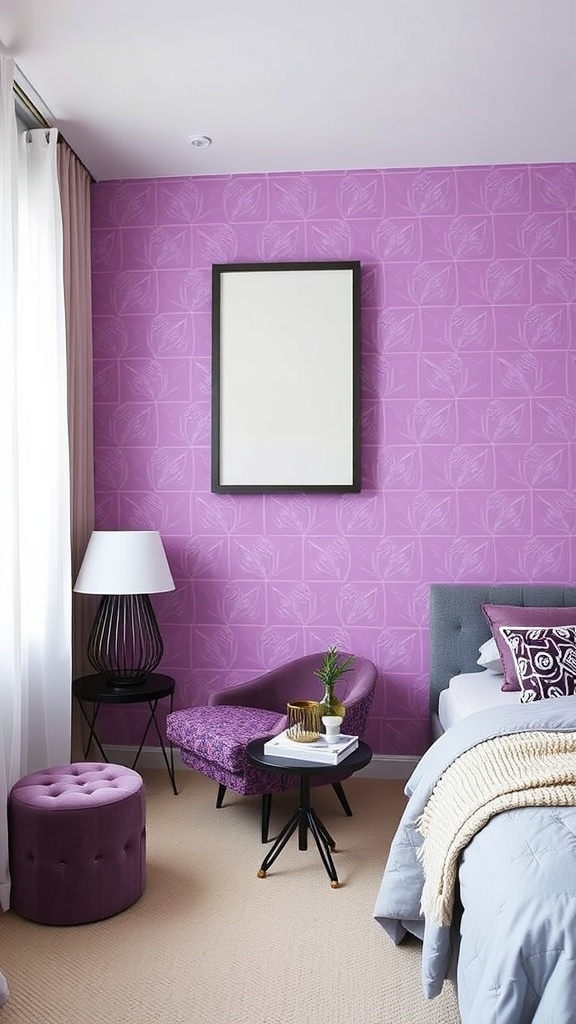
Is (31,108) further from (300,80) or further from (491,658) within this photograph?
(491,658)

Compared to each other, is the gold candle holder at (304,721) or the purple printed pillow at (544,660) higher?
the purple printed pillow at (544,660)

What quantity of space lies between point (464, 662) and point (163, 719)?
148cm

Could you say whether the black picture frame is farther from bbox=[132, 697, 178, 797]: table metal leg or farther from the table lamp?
bbox=[132, 697, 178, 797]: table metal leg

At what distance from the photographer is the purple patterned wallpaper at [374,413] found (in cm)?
406

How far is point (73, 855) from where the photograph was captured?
2.66 meters

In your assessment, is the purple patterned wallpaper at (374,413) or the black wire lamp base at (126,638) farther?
the purple patterned wallpaper at (374,413)

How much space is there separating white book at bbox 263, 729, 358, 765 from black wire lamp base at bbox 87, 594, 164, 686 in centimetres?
98

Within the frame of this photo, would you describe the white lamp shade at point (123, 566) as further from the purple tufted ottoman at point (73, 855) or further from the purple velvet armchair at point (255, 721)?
the purple tufted ottoman at point (73, 855)

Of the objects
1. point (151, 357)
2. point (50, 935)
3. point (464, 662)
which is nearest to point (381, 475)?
point (464, 662)

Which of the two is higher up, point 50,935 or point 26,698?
point 26,698

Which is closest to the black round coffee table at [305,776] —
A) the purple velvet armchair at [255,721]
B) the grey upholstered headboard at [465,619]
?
the purple velvet armchair at [255,721]

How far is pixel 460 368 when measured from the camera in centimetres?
410

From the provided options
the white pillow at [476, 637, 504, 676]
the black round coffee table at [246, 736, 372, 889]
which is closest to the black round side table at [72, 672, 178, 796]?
the black round coffee table at [246, 736, 372, 889]

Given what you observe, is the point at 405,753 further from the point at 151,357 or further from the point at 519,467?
the point at 151,357
